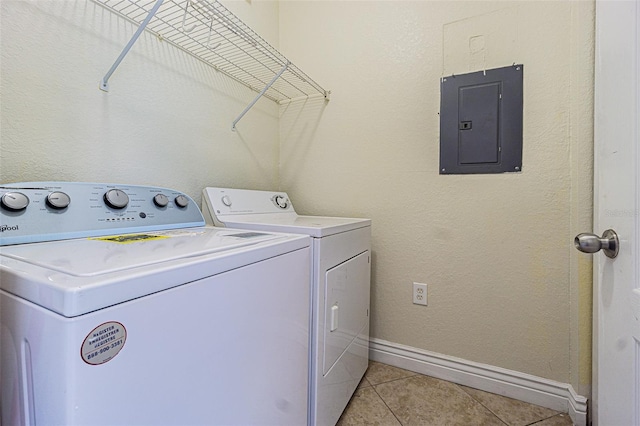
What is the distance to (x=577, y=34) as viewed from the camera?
4.02ft

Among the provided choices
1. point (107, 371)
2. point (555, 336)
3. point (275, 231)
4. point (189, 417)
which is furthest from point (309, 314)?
point (555, 336)

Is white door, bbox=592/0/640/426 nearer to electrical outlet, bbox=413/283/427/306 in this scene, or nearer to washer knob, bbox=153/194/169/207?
electrical outlet, bbox=413/283/427/306

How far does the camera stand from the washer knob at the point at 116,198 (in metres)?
0.91

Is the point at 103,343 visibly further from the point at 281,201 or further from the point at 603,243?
the point at 281,201

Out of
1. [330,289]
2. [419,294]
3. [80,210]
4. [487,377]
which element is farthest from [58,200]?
[487,377]

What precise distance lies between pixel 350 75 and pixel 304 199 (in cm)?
82

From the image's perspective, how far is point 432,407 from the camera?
1.33 m

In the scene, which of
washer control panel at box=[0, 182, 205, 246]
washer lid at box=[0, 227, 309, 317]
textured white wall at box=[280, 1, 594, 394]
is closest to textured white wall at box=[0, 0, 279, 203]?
washer control panel at box=[0, 182, 205, 246]

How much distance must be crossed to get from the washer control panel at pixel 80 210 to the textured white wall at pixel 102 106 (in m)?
0.16

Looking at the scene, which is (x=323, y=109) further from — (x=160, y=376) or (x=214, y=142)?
(x=160, y=376)

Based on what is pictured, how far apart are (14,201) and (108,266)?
0.47 metres

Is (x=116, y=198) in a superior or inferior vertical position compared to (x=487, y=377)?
superior

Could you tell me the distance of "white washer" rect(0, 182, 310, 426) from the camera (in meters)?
0.40

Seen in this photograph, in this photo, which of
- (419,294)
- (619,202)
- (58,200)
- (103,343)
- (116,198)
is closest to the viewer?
(103,343)
